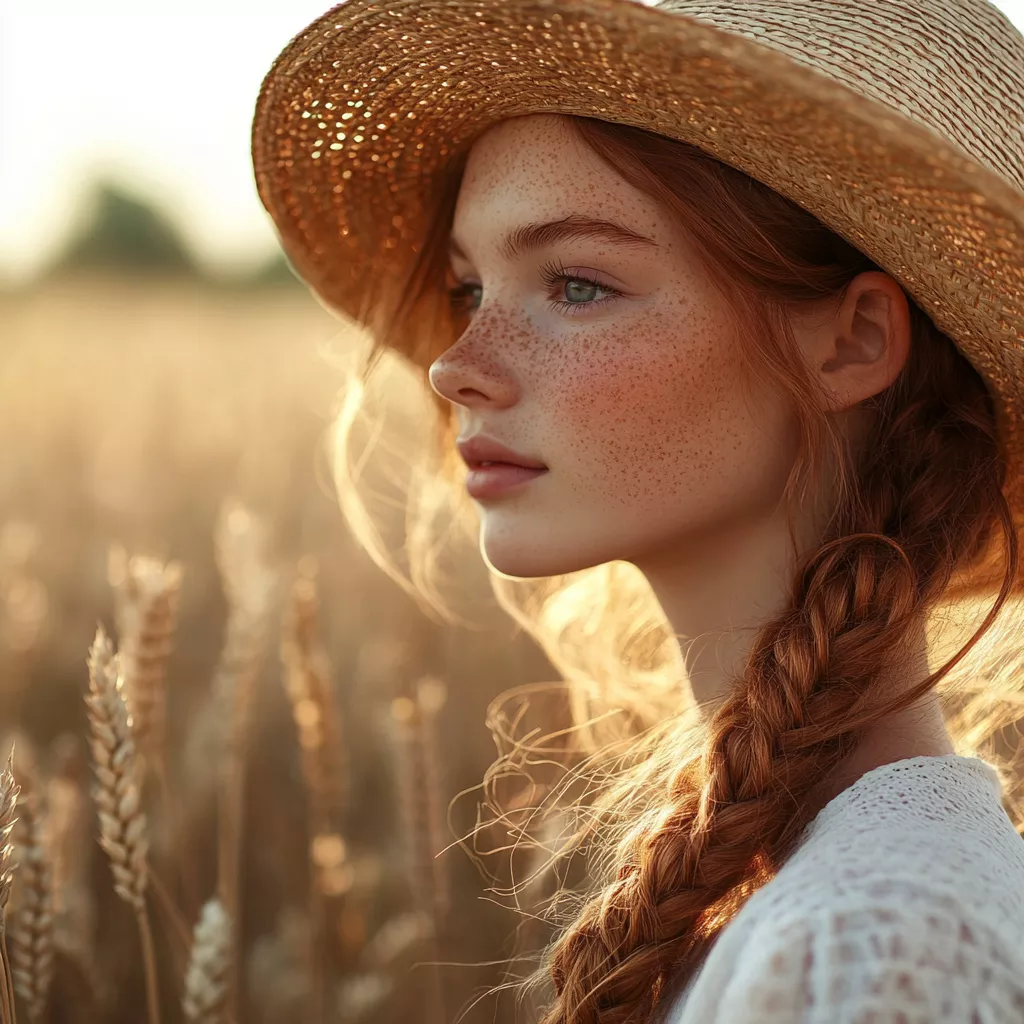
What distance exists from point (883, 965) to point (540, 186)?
0.98 m

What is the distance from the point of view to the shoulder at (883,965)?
0.85 m

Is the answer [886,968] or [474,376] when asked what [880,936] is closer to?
[886,968]

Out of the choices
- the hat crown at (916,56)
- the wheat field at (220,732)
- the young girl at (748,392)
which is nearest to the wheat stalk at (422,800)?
the wheat field at (220,732)

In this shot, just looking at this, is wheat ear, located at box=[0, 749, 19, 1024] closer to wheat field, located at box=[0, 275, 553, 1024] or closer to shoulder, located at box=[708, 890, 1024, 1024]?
wheat field, located at box=[0, 275, 553, 1024]

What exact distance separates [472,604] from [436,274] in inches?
64.1

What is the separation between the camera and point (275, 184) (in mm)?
1853

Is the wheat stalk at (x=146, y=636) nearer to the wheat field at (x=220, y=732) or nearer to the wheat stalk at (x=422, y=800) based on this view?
the wheat field at (x=220, y=732)

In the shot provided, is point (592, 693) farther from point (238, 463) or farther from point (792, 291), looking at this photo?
point (238, 463)

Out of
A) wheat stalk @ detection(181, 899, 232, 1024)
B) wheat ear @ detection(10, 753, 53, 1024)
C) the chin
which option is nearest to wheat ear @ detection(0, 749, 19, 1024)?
wheat ear @ detection(10, 753, 53, 1024)

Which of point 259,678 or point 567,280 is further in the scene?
point 259,678

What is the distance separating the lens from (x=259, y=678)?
2.99 m

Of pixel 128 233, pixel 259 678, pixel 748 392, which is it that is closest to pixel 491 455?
pixel 748 392

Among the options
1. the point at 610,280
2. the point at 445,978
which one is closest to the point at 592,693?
the point at 445,978

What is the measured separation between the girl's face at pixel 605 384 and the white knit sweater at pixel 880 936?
18.4 inches
